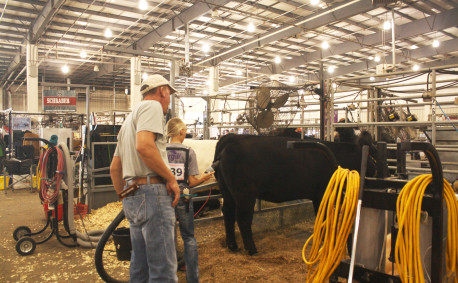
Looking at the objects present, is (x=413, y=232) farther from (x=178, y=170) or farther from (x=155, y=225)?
(x=178, y=170)

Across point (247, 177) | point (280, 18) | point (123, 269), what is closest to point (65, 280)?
point (123, 269)

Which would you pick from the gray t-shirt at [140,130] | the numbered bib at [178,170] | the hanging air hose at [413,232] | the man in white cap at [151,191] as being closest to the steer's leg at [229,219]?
the numbered bib at [178,170]

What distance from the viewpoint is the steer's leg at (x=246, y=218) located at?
411 cm

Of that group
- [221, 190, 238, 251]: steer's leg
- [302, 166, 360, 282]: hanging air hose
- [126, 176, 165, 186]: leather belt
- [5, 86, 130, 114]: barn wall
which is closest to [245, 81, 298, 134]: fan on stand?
[221, 190, 238, 251]: steer's leg

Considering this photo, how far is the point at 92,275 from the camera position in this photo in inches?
147

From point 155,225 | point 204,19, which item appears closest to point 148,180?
point 155,225

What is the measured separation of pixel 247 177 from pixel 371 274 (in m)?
2.46

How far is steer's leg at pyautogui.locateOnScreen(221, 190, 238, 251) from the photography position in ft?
14.0

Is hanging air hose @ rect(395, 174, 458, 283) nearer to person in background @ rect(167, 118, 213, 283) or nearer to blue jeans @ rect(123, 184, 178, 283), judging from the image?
blue jeans @ rect(123, 184, 178, 283)

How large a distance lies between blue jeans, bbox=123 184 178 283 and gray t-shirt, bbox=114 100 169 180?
0.12 metres

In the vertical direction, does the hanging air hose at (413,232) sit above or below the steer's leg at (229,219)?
above

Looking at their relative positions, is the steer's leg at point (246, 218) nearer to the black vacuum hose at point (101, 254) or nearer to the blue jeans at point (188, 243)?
the blue jeans at point (188, 243)

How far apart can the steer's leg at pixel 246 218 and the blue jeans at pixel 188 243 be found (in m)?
1.07

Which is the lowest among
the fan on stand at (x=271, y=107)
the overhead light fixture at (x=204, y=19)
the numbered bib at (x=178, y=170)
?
the numbered bib at (x=178, y=170)
